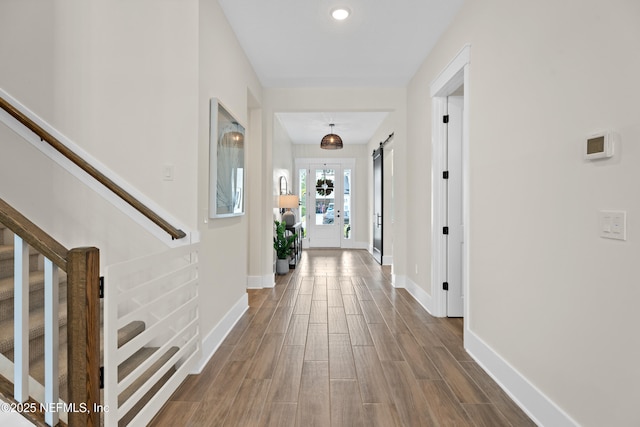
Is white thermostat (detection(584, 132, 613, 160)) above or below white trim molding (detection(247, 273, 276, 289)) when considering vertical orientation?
above

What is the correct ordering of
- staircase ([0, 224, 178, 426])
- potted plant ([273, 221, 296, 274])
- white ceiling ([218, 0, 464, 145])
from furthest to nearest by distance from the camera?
potted plant ([273, 221, 296, 274]) → white ceiling ([218, 0, 464, 145]) → staircase ([0, 224, 178, 426])

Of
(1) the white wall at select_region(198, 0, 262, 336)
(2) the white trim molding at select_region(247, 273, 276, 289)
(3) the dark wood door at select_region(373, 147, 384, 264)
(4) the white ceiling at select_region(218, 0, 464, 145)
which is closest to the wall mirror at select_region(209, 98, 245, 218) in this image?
(1) the white wall at select_region(198, 0, 262, 336)

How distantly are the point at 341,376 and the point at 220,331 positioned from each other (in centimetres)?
115

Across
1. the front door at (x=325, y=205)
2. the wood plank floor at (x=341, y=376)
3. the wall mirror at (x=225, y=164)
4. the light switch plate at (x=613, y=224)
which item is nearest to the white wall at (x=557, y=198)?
the light switch plate at (x=613, y=224)

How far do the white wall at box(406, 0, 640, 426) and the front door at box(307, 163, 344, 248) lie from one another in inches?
265

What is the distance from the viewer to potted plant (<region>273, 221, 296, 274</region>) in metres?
5.81

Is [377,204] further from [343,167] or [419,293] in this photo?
[419,293]

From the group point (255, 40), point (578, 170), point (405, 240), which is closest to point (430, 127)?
point (405, 240)

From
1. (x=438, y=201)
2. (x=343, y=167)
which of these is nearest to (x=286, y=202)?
(x=438, y=201)

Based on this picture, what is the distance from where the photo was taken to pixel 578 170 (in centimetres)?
158

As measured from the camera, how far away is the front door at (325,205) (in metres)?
9.41

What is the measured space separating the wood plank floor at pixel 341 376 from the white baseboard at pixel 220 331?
0.06 meters

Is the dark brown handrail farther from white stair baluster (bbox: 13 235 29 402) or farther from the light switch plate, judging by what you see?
the light switch plate

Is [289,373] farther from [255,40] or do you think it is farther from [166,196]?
[255,40]
